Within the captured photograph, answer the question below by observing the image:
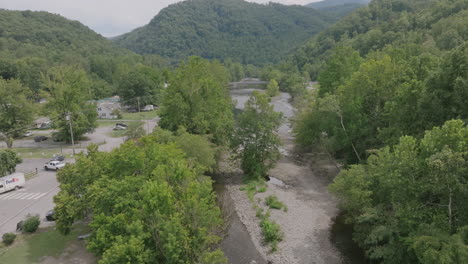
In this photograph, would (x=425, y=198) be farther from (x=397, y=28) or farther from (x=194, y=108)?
(x=397, y=28)

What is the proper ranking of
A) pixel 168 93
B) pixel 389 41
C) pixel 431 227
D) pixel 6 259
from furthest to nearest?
pixel 389 41, pixel 168 93, pixel 6 259, pixel 431 227

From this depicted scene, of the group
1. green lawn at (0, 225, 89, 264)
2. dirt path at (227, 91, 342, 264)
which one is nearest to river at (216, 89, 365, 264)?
dirt path at (227, 91, 342, 264)

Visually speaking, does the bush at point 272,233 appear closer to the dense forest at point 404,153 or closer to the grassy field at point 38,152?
the dense forest at point 404,153

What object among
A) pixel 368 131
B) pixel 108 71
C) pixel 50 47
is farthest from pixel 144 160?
pixel 50 47

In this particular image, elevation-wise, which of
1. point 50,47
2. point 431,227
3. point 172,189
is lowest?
point 431,227

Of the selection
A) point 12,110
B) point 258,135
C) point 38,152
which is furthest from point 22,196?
point 12,110

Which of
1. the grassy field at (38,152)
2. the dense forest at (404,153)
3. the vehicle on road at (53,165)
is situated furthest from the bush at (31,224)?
the dense forest at (404,153)

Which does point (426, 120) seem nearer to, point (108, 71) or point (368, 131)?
point (368, 131)
